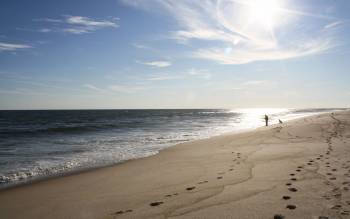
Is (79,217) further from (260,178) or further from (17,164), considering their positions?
(17,164)

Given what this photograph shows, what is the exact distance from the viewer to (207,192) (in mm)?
6465

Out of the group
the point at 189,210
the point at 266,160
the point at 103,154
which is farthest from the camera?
the point at 103,154

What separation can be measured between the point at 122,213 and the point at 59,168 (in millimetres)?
8297

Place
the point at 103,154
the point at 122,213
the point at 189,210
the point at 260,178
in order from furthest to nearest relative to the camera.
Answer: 1. the point at 103,154
2. the point at 260,178
3. the point at 122,213
4. the point at 189,210

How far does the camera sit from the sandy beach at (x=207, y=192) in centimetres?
504

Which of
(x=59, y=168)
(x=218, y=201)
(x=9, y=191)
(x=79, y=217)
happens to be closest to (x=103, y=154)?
(x=59, y=168)

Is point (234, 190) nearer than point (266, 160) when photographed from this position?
Yes

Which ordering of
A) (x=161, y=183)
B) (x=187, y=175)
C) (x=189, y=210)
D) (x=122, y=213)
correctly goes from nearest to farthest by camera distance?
(x=189, y=210) < (x=122, y=213) < (x=161, y=183) < (x=187, y=175)

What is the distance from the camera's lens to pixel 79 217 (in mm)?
5883

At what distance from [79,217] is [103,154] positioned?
1125 centimetres

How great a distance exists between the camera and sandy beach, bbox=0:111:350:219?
504cm

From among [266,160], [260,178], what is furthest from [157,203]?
[266,160]

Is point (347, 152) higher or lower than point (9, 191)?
higher

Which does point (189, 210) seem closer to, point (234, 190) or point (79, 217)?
point (234, 190)
